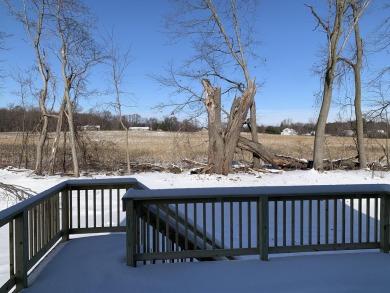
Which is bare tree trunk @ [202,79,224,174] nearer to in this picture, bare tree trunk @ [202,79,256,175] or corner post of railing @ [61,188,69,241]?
bare tree trunk @ [202,79,256,175]

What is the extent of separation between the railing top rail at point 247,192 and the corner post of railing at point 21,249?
957 millimetres

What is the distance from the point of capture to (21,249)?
310 cm

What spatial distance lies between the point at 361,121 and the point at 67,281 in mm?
15468

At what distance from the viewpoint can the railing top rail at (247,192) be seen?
12.0 ft

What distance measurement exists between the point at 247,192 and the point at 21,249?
2.28m

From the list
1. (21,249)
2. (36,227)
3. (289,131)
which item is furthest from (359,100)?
(289,131)

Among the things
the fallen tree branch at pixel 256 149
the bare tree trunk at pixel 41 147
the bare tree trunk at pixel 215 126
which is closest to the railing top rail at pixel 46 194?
the bare tree trunk at pixel 215 126

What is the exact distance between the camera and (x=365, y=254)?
3.97 m

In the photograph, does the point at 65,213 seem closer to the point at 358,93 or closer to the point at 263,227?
the point at 263,227

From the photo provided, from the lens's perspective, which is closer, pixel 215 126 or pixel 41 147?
pixel 215 126

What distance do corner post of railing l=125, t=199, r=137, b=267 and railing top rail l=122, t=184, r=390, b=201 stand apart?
0.28 ft

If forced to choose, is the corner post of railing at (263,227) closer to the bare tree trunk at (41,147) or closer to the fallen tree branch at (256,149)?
the fallen tree branch at (256,149)

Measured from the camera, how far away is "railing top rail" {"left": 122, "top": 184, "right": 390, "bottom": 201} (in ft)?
12.0

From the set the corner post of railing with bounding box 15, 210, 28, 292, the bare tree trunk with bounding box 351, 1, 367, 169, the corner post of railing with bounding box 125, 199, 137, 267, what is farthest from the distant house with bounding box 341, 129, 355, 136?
the corner post of railing with bounding box 15, 210, 28, 292
